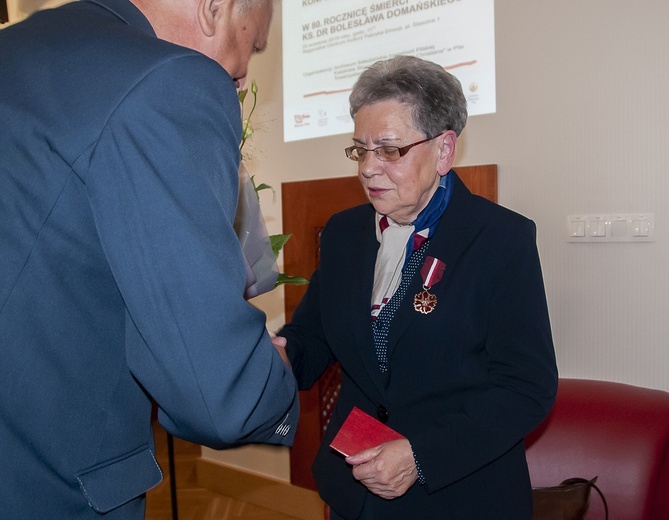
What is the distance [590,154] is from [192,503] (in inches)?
119

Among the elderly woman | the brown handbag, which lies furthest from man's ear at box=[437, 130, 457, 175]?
the brown handbag

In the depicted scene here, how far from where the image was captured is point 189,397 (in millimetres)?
670

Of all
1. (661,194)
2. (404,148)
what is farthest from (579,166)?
(404,148)

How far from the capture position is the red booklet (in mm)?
1452

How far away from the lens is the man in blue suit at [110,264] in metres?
0.64

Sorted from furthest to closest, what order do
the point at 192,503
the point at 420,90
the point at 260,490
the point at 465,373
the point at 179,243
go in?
1. the point at 192,503
2. the point at 260,490
3. the point at 420,90
4. the point at 465,373
5. the point at 179,243

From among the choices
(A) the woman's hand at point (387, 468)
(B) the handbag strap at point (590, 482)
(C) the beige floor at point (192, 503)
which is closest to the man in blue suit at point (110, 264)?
(A) the woman's hand at point (387, 468)

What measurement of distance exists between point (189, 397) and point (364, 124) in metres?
1.18

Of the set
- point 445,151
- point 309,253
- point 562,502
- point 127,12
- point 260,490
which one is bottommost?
point 260,490

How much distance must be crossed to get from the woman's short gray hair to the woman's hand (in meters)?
0.77

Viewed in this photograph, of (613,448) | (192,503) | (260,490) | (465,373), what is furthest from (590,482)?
(192,503)

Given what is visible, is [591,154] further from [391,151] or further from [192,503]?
[192,503]

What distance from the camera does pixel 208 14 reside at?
80cm

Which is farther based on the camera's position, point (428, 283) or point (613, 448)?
point (613, 448)
